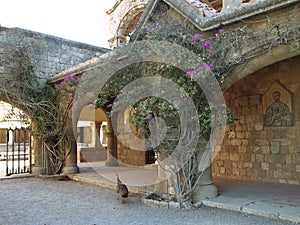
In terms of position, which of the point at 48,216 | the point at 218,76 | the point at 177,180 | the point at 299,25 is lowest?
the point at 48,216

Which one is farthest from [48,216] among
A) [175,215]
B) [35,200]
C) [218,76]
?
[218,76]

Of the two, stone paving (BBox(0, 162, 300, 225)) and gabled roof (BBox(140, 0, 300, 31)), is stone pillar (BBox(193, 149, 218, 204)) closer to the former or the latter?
stone paving (BBox(0, 162, 300, 225))

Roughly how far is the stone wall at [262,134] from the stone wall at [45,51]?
16.2 feet

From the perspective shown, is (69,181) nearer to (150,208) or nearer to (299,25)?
(150,208)

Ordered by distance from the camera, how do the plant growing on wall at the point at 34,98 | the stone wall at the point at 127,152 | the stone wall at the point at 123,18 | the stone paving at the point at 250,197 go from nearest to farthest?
Answer: the stone paving at the point at 250,197, the plant growing on wall at the point at 34,98, the stone wall at the point at 127,152, the stone wall at the point at 123,18

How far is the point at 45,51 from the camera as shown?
874 centimetres

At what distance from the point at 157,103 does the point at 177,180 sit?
121 cm

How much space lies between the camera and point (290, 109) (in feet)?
19.6

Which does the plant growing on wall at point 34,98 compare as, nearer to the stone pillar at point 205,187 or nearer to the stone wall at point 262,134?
the stone wall at point 262,134

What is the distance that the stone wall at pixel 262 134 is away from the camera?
5973 millimetres

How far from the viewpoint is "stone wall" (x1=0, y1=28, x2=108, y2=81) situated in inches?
315

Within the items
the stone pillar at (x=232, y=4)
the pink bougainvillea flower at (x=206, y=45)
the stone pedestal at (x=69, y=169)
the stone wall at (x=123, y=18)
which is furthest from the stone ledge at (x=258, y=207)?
the stone wall at (x=123, y=18)

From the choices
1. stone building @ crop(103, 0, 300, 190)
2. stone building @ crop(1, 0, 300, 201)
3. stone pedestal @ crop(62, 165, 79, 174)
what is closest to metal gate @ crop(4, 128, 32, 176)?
stone pedestal @ crop(62, 165, 79, 174)

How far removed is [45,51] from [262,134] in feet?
20.5
